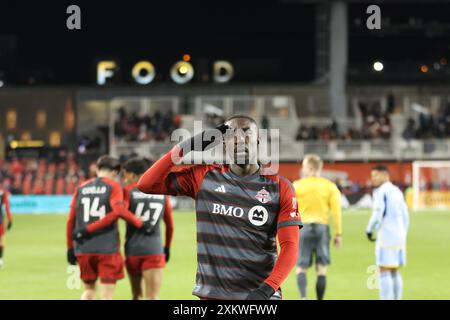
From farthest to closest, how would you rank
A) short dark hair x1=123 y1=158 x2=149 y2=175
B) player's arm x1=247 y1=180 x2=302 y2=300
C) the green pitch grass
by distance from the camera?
the green pitch grass < short dark hair x1=123 y1=158 x2=149 y2=175 < player's arm x1=247 y1=180 x2=302 y2=300

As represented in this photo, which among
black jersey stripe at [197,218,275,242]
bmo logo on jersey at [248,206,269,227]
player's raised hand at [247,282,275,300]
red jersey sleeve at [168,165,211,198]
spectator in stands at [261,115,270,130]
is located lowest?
player's raised hand at [247,282,275,300]

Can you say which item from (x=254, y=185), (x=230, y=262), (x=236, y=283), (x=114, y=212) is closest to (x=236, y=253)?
(x=230, y=262)

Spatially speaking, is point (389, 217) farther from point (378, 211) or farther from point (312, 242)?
point (312, 242)

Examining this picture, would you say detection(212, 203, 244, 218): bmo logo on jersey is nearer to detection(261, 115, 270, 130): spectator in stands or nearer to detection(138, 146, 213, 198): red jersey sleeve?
detection(138, 146, 213, 198): red jersey sleeve

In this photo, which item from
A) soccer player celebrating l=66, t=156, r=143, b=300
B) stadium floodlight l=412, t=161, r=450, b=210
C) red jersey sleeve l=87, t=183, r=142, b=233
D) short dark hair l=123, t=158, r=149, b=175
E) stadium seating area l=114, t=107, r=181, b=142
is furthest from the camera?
stadium seating area l=114, t=107, r=181, b=142

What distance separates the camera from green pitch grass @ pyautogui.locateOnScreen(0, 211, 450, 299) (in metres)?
13.5

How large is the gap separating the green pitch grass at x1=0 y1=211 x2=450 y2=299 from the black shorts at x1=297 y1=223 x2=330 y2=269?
0.89 meters

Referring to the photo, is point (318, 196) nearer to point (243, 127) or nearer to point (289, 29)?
point (243, 127)

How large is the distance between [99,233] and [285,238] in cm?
514

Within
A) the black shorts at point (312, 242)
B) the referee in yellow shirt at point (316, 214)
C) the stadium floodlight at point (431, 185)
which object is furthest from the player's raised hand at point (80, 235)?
the stadium floodlight at point (431, 185)

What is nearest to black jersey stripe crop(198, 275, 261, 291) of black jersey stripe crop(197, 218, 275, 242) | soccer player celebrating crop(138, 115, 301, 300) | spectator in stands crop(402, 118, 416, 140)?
soccer player celebrating crop(138, 115, 301, 300)

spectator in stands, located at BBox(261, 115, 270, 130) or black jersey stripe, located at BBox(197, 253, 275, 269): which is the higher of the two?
spectator in stands, located at BBox(261, 115, 270, 130)

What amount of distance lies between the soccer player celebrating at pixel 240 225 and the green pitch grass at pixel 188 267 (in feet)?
26.4

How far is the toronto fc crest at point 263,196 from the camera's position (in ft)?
15.7
